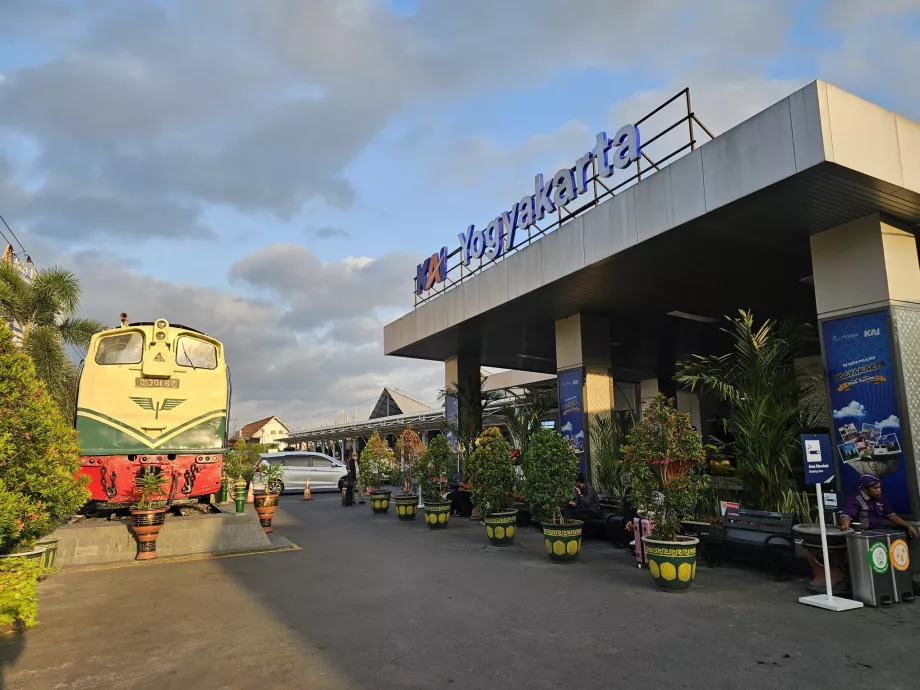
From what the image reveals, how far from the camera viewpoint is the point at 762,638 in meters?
5.21

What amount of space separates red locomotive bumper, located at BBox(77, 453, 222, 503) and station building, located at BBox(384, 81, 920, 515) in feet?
23.3

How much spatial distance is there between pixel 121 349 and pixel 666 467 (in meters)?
9.02

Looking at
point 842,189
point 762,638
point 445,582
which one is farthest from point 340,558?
point 842,189

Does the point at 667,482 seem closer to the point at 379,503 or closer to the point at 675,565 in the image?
the point at 675,565

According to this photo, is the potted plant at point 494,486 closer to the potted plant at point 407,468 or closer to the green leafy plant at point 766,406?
the green leafy plant at point 766,406

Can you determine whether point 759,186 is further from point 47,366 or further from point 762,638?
point 47,366

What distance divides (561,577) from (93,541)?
23.7 ft

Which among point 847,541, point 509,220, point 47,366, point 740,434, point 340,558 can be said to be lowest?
point 340,558

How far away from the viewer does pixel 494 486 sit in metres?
10.5

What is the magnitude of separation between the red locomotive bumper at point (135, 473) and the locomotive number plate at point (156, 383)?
1.20m

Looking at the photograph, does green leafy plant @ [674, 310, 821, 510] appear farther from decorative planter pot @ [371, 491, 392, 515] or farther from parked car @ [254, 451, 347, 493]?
parked car @ [254, 451, 347, 493]

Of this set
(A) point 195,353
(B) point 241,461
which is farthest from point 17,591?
(B) point 241,461

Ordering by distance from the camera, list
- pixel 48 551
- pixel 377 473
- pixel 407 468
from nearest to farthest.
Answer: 1. pixel 48 551
2. pixel 407 468
3. pixel 377 473

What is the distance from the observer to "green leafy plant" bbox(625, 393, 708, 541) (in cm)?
717
